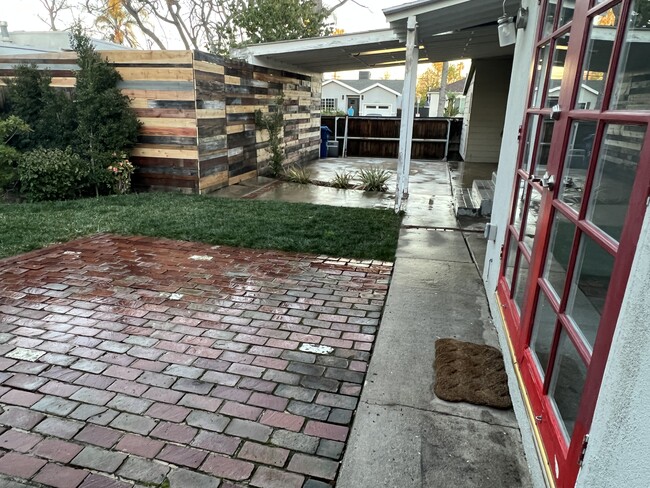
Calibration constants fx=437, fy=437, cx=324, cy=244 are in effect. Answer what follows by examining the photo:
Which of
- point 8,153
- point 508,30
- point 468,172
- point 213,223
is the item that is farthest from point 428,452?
point 468,172

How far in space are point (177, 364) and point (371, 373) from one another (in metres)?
1.20

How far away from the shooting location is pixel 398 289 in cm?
391

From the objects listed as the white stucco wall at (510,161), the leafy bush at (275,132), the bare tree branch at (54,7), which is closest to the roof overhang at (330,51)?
the leafy bush at (275,132)

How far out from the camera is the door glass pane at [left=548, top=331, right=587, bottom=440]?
1.60 meters

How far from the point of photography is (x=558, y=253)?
78.2 inches

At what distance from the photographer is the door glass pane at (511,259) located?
3002 mm

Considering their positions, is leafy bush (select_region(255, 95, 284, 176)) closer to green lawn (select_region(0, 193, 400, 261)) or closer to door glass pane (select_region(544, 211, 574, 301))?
green lawn (select_region(0, 193, 400, 261))

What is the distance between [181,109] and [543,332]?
699 cm

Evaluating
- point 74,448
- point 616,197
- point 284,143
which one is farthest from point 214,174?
point 616,197

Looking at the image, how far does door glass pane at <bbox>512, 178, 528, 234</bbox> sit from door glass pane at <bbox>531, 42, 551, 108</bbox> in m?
0.50

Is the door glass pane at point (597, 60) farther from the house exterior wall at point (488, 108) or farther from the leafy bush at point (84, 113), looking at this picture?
the house exterior wall at point (488, 108)

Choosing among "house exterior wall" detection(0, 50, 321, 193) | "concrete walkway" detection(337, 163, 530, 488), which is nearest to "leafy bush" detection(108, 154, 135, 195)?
"house exterior wall" detection(0, 50, 321, 193)

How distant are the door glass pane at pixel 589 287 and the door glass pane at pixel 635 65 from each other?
19.1 inches

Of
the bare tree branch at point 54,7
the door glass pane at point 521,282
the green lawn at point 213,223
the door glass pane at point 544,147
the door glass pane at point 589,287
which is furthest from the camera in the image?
the bare tree branch at point 54,7
